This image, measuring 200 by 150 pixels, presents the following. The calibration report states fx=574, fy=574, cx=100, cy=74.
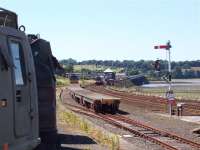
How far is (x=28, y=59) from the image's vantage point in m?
7.93

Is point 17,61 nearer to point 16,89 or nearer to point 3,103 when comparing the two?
point 16,89

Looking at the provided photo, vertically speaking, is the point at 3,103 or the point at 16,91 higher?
the point at 16,91

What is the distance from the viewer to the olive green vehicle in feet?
22.6

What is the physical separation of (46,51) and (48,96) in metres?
0.99

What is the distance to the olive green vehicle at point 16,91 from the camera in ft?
22.6

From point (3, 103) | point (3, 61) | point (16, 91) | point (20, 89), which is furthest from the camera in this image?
point (20, 89)

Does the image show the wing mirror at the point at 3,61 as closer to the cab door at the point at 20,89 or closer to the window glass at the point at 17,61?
the cab door at the point at 20,89

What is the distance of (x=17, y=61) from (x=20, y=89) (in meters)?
0.38

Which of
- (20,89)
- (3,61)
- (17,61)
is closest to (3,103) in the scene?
(3,61)

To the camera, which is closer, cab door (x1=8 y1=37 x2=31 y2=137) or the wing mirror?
the wing mirror

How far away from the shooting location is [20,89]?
24.5 feet

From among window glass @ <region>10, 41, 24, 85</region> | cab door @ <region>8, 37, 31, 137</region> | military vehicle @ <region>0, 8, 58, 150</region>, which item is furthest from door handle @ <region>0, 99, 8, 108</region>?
window glass @ <region>10, 41, 24, 85</region>

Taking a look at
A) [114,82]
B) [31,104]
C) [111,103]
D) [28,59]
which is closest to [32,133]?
[31,104]

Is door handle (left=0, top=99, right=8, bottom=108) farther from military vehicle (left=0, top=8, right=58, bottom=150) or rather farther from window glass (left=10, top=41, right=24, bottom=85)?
window glass (left=10, top=41, right=24, bottom=85)
